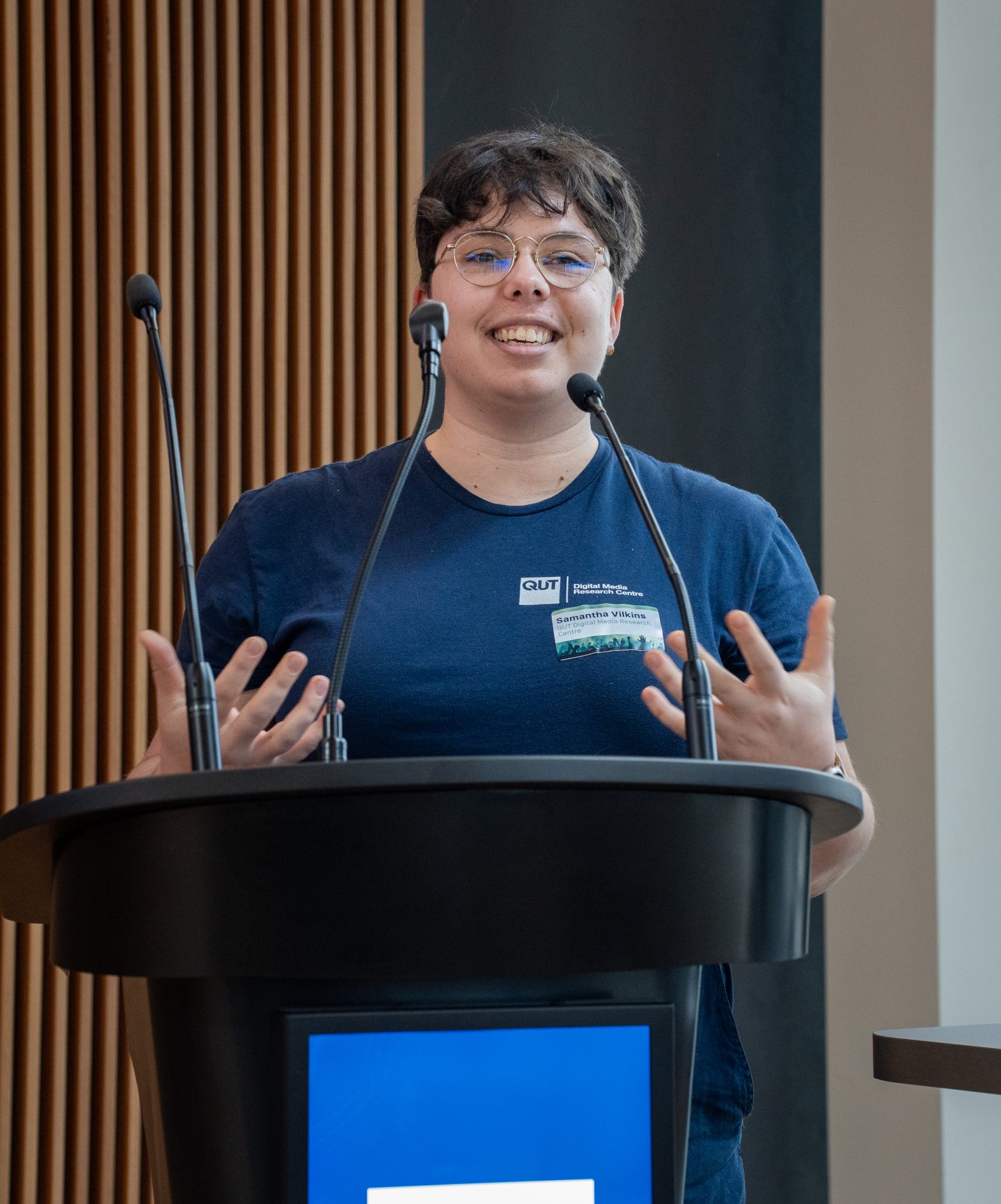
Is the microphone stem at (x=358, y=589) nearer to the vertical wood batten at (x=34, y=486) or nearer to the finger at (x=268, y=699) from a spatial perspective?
the finger at (x=268, y=699)

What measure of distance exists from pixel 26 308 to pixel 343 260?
736mm

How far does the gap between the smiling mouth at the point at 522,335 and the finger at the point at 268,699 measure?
2.47ft

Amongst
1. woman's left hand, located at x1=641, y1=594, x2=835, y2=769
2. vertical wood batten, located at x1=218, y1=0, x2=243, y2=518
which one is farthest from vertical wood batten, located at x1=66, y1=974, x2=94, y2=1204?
woman's left hand, located at x1=641, y1=594, x2=835, y2=769

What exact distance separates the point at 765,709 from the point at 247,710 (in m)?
0.42

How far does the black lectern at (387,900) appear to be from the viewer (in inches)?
31.4

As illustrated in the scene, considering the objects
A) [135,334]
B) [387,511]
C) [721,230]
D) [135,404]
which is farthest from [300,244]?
[387,511]

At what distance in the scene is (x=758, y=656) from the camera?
3.48 feet

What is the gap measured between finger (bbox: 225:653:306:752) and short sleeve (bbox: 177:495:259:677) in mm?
536

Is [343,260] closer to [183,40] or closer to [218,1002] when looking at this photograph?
[183,40]

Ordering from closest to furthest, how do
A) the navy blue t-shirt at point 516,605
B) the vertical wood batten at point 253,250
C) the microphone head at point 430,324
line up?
1. the microphone head at point 430,324
2. the navy blue t-shirt at point 516,605
3. the vertical wood batten at point 253,250

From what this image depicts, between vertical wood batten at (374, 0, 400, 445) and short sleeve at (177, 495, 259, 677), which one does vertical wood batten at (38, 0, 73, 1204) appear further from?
short sleeve at (177, 495, 259, 677)

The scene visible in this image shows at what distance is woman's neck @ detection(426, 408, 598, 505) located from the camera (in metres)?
1.72

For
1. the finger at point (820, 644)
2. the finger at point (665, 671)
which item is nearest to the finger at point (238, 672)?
the finger at point (665, 671)

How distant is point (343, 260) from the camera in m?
3.17
